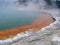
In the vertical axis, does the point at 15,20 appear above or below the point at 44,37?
above

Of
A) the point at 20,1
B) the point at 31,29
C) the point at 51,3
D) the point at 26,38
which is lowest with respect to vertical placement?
the point at 26,38

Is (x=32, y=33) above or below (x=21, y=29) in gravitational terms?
below

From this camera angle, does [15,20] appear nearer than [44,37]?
No

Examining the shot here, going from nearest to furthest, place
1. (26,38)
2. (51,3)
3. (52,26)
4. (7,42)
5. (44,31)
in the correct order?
(7,42) → (26,38) → (44,31) → (52,26) → (51,3)

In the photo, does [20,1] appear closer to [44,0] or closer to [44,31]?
[44,0]

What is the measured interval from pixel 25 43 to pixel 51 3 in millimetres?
8784

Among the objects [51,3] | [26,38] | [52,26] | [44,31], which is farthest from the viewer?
[51,3]

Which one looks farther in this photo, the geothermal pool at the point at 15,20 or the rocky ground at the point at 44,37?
the geothermal pool at the point at 15,20

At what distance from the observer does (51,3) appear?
43.1 feet

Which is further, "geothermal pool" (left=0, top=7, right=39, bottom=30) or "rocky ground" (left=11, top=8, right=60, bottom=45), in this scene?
"geothermal pool" (left=0, top=7, right=39, bottom=30)

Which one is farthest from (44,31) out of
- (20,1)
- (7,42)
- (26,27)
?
(20,1)

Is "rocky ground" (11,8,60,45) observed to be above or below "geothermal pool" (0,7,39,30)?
below

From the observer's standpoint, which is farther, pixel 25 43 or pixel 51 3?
pixel 51 3

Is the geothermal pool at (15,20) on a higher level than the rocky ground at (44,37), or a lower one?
higher
